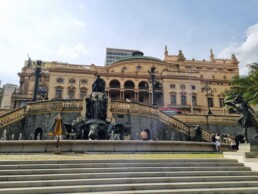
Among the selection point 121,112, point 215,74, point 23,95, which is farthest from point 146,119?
point 215,74

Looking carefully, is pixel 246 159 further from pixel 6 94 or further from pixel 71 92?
pixel 6 94

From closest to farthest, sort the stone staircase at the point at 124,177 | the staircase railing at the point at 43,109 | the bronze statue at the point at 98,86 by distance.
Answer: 1. the stone staircase at the point at 124,177
2. the bronze statue at the point at 98,86
3. the staircase railing at the point at 43,109

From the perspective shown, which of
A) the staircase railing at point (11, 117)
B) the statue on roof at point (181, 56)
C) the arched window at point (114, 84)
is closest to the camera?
the staircase railing at point (11, 117)

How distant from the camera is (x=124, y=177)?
26.5ft

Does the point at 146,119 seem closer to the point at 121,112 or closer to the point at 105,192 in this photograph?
the point at 121,112

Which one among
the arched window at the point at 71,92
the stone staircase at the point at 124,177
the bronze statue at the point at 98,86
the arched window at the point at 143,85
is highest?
the arched window at the point at 143,85

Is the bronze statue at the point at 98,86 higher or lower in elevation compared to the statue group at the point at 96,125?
higher

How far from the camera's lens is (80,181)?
7438mm

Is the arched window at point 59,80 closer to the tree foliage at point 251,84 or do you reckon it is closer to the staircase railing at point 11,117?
the staircase railing at point 11,117

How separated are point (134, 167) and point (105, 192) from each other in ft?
6.82

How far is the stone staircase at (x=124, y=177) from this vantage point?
7.10 m

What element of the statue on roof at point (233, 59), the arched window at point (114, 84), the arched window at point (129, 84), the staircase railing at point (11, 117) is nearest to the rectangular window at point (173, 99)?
the arched window at point (129, 84)

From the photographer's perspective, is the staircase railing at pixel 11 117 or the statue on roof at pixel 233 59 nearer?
the staircase railing at pixel 11 117

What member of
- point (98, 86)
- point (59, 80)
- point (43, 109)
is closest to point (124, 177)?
point (98, 86)
